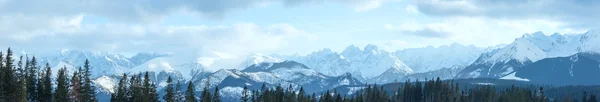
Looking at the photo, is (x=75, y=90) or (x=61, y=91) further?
(x=75, y=90)

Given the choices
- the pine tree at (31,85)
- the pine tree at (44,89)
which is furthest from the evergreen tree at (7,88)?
the pine tree at (44,89)

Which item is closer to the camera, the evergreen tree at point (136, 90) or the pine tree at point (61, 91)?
the pine tree at point (61, 91)

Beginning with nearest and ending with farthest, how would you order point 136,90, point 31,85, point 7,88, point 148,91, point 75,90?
point 7,88 → point 75,90 → point 136,90 → point 31,85 → point 148,91

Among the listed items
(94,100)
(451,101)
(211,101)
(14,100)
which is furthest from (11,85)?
(451,101)

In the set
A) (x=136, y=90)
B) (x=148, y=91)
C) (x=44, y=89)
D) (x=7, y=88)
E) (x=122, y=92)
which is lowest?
(x=122, y=92)

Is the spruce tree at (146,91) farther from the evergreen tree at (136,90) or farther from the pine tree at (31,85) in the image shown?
the pine tree at (31,85)

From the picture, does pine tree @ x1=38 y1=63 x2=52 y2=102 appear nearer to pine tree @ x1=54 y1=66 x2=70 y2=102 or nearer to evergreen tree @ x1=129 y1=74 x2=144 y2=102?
pine tree @ x1=54 y1=66 x2=70 y2=102

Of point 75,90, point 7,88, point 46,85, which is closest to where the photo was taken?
point 7,88

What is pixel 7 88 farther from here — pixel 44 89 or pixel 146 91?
pixel 146 91

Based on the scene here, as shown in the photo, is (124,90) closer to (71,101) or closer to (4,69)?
(71,101)

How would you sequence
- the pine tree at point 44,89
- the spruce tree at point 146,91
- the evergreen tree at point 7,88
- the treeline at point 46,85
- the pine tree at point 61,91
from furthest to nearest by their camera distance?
the pine tree at point 44,89, the spruce tree at point 146,91, the pine tree at point 61,91, the treeline at point 46,85, the evergreen tree at point 7,88

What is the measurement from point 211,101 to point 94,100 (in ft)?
121

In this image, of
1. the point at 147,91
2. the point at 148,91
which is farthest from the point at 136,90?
the point at 148,91

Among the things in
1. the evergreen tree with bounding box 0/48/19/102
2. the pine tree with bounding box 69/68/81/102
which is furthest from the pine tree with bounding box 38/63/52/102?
the evergreen tree with bounding box 0/48/19/102
